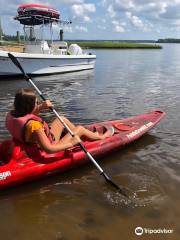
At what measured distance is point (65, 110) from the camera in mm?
12539

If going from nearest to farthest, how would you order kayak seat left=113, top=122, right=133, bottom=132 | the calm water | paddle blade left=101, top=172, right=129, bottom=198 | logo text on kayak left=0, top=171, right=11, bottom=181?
the calm water, logo text on kayak left=0, top=171, right=11, bottom=181, paddle blade left=101, top=172, right=129, bottom=198, kayak seat left=113, top=122, right=133, bottom=132

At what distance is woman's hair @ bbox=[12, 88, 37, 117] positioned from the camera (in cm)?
556

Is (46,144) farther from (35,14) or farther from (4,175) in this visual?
(35,14)

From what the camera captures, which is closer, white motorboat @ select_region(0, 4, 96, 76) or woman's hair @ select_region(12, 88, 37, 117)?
woman's hair @ select_region(12, 88, 37, 117)

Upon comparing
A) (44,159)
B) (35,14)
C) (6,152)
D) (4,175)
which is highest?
(35,14)

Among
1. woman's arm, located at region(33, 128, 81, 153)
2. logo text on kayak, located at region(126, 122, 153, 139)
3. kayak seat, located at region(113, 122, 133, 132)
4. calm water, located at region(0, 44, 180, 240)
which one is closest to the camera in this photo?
calm water, located at region(0, 44, 180, 240)

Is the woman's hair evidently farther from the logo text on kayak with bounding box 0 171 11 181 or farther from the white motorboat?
the white motorboat

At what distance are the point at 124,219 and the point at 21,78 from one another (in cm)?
1599

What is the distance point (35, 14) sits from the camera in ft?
64.4

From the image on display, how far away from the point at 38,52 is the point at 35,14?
208 cm

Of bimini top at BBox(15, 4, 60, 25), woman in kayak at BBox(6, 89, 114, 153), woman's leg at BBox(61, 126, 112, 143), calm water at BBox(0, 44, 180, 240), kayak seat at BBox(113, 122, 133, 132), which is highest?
bimini top at BBox(15, 4, 60, 25)

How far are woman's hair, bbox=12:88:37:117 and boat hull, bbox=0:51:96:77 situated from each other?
13.0 metres

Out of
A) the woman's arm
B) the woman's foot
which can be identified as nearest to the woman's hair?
the woman's arm

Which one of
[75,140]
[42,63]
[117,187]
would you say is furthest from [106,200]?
[42,63]
